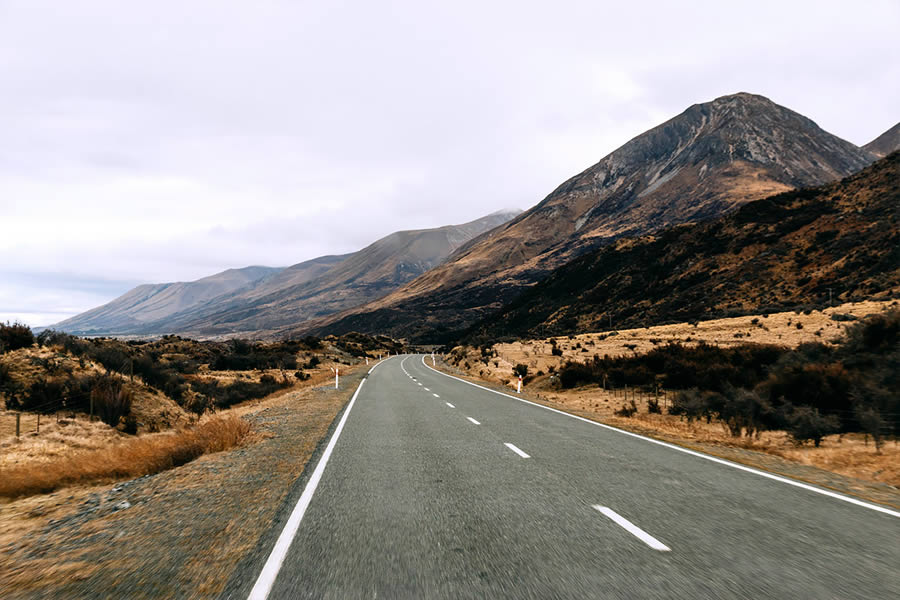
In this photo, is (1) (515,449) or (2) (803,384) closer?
(1) (515,449)

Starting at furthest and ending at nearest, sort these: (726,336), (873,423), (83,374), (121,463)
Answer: (726,336) < (83,374) < (873,423) < (121,463)

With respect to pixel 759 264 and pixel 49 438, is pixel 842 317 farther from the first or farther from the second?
pixel 49 438

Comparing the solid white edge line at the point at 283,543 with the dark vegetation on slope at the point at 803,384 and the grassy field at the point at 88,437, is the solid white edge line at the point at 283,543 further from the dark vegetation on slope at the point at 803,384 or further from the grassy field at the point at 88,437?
the dark vegetation on slope at the point at 803,384

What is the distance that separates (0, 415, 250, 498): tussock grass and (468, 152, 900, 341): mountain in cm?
4997

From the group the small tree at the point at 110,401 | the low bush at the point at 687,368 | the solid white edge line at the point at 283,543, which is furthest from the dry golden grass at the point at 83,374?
the low bush at the point at 687,368

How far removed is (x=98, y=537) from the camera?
464cm

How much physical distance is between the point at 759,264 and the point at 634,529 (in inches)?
2913

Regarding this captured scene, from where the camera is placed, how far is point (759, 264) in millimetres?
65438

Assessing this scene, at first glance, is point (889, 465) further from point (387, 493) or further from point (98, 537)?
point (98, 537)

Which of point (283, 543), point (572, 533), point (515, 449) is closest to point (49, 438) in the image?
point (283, 543)

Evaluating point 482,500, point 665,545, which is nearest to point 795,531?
point 665,545

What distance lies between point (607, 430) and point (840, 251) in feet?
206

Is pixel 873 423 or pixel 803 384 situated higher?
pixel 803 384

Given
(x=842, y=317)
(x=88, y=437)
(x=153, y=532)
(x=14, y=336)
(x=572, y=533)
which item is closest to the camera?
(x=572, y=533)
